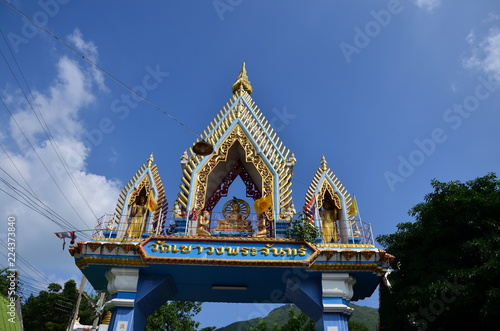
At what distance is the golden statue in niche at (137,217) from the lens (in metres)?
13.6

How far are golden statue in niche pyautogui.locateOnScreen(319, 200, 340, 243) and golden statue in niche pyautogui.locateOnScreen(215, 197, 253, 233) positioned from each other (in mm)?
2690

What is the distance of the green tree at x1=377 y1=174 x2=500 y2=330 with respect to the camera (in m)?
11.1

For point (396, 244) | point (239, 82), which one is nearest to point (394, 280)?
point (396, 244)

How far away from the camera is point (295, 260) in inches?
446

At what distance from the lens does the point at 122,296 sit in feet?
37.4

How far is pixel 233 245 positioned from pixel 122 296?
3.66m

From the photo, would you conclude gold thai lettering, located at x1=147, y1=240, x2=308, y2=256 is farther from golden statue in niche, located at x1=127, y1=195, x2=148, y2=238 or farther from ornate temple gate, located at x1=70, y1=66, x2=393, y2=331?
golden statue in niche, located at x1=127, y1=195, x2=148, y2=238

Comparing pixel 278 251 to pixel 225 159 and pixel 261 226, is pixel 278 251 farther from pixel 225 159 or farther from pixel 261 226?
pixel 225 159

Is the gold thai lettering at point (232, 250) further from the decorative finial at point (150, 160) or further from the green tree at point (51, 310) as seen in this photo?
the green tree at point (51, 310)

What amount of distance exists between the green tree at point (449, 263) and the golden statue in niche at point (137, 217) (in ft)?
30.3

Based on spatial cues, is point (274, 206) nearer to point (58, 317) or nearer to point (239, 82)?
point (239, 82)

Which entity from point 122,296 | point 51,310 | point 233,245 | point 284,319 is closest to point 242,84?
point 233,245

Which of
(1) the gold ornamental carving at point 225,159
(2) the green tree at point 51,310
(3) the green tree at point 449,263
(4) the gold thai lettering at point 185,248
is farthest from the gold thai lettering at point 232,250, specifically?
(2) the green tree at point 51,310

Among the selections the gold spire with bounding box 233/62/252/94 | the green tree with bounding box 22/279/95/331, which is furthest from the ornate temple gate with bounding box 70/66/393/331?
the green tree with bounding box 22/279/95/331
